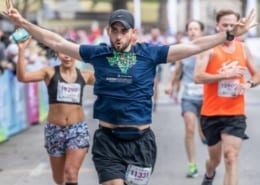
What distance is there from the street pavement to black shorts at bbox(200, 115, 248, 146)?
160 cm

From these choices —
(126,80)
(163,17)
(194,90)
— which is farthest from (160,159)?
(163,17)

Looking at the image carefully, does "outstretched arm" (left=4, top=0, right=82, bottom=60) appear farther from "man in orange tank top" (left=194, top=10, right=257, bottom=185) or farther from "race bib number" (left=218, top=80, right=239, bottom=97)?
"race bib number" (left=218, top=80, right=239, bottom=97)

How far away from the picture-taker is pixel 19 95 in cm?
1634

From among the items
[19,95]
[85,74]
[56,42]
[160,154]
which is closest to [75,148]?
[85,74]

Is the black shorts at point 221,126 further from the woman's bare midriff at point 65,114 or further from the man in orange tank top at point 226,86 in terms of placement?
the woman's bare midriff at point 65,114

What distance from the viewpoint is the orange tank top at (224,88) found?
27.2 feet

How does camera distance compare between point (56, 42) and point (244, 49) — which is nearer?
point (56, 42)

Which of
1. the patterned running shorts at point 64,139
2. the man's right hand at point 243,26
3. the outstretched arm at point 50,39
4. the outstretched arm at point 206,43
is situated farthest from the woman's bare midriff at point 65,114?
the man's right hand at point 243,26

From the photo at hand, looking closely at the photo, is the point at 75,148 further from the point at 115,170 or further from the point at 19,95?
the point at 19,95

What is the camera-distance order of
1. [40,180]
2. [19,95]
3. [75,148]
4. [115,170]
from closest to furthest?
[115,170]
[75,148]
[40,180]
[19,95]

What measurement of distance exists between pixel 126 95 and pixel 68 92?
184cm

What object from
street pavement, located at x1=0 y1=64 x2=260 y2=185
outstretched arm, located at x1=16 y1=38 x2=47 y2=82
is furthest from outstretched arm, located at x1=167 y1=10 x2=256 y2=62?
street pavement, located at x1=0 y1=64 x2=260 y2=185

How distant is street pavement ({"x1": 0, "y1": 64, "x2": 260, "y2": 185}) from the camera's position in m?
10.5

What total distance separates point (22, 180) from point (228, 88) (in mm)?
3309
